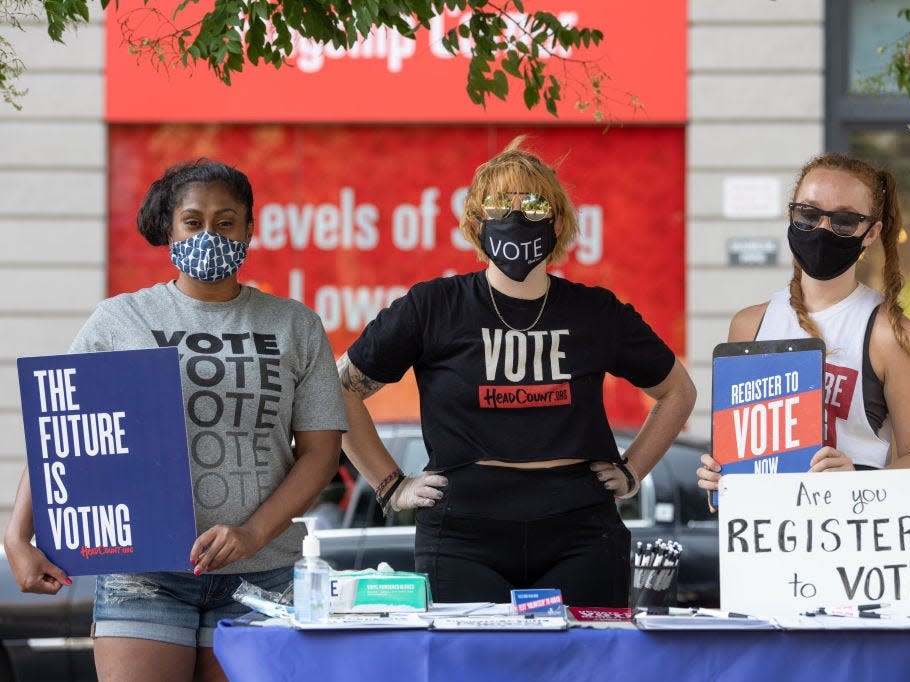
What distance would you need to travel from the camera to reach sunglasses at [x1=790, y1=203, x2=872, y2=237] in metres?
4.08

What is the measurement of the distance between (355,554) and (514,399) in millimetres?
2802

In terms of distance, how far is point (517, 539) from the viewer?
3.97 m

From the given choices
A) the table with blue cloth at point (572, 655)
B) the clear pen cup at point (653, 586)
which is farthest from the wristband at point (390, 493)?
the clear pen cup at point (653, 586)

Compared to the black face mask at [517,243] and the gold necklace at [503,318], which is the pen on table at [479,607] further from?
the black face mask at [517,243]

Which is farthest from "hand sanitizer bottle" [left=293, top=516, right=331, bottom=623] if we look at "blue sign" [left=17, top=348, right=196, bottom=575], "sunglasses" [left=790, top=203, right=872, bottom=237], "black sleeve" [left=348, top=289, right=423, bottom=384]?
"sunglasses" [left=790, top=203, right=872, bottom=237]

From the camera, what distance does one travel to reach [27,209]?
10.6 metres

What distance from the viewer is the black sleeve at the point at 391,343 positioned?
419 cm

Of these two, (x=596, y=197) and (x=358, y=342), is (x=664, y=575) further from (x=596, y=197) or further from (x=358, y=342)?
(x=596, y=197)

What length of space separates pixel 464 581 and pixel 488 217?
1.07m

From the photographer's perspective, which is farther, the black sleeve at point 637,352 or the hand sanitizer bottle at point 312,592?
the black sleeve at point 637,352

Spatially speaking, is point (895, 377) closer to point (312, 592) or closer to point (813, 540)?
point (813, 540)

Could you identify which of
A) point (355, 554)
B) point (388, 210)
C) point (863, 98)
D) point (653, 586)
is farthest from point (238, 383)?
point (863, 98)

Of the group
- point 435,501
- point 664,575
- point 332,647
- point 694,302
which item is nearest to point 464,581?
point 435,501

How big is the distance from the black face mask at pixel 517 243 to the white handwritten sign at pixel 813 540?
0.91m
